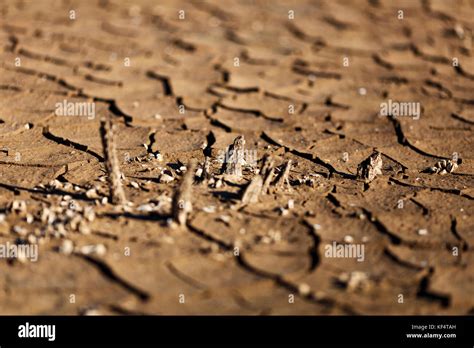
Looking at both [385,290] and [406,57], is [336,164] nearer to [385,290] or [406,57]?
[385,290]

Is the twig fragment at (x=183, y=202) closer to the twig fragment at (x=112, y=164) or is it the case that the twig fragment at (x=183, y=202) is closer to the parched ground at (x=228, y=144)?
the parched ground at (x=228, y=144)

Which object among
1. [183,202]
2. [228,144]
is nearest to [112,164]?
[183,202]

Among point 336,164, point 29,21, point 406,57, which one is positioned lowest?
point 336,164

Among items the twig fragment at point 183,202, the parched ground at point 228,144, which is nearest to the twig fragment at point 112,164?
the parched ground at point 228,144

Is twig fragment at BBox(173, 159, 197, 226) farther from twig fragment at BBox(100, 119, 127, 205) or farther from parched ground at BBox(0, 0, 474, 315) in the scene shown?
twig fragment at BBox(100, 119, 127, 205)

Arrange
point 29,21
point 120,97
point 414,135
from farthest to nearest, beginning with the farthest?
point 29,21, point 120,97, point 414,135

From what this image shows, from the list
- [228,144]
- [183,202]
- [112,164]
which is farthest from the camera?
[228,144]

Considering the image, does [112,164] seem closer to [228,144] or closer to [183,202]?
[183,202]

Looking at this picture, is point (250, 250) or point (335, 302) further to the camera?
point (250, 250)
